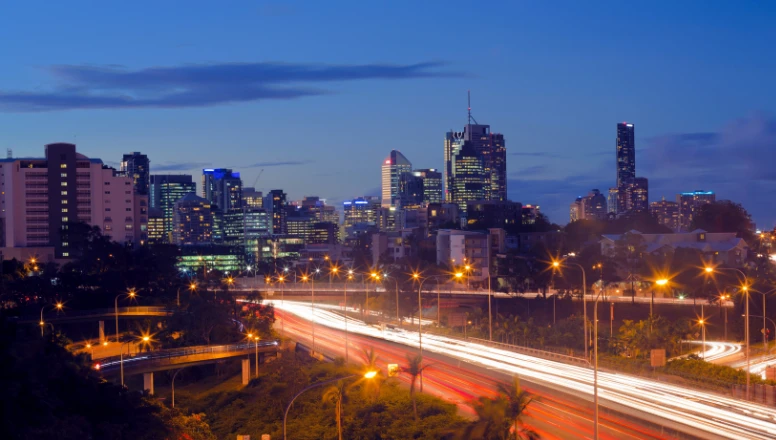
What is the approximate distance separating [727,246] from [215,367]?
78.9m

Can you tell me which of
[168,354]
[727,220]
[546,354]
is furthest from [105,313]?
[727,220]

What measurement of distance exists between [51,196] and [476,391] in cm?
13022

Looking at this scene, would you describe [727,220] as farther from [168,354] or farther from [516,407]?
[516,407]

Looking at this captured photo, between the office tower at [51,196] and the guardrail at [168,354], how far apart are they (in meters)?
91.6

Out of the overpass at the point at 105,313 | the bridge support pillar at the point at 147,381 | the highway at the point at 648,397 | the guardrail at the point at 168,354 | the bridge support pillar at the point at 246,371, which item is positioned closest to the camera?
the highway at the point at 648,397

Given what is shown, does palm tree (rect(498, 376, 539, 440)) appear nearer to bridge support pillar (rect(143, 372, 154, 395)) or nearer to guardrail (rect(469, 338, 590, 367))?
guardrail (rect(469, 338, 590, 367))

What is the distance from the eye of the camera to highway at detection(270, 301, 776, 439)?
36500 mm

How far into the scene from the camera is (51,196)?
16138 cm

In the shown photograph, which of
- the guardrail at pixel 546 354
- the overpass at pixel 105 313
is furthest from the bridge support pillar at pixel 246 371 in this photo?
the overpass at pixel 105 313

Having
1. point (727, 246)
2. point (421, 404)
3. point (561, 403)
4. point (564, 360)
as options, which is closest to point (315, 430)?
point (421, 404)

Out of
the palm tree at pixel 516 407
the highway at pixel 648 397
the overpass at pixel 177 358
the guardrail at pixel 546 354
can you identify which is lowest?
the overpass at pixel 177 358

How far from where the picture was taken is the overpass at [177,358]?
6010 cm

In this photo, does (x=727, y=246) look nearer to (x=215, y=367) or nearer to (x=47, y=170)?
(x=215, y=367)

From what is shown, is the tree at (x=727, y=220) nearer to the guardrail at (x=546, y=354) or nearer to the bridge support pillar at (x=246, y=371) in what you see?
the guardrail at (x=546, y=354)
